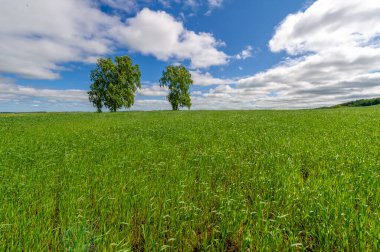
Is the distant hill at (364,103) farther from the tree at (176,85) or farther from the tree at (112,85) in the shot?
the tree at (112,85)

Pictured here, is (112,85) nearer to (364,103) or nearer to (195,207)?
(195,207)

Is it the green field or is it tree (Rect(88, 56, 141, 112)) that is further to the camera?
tree (Rect(88, 56, 141, 112))

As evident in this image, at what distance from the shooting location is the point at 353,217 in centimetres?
300

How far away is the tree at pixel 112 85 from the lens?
57125 millimetres

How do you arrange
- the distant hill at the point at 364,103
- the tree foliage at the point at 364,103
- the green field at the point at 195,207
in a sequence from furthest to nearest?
1. the tree foliage at the point at 364,103
2. the distant hill at the point at 364,103
3. the green field at the point at 195,207

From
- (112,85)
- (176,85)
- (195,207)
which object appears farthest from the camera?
(176,85)

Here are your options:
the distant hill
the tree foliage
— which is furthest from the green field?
the tree foliage

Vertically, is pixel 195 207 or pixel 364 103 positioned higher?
pixel 364 103

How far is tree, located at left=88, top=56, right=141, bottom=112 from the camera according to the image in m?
57.1

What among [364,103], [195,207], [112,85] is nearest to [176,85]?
[112,85]

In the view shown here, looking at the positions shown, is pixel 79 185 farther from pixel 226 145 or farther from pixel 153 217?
pixel 226 145

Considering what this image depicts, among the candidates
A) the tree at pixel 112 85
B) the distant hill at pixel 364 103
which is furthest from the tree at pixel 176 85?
the distant hill at pixel 364 103

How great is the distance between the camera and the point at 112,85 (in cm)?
5584

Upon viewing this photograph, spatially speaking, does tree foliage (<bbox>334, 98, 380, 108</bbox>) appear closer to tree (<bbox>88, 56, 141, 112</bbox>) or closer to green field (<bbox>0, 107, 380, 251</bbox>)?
tree (<bbox>88, 56, 141, 112</bbox>)
